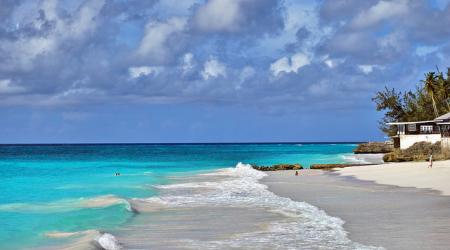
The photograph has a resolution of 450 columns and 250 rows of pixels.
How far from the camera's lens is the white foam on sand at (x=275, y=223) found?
14320mm

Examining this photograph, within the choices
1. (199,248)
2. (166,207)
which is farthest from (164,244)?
(166,207)

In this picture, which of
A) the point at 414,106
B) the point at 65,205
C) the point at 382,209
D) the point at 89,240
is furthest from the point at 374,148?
the point at 89,240

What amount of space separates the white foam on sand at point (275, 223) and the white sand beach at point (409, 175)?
25.6 ft

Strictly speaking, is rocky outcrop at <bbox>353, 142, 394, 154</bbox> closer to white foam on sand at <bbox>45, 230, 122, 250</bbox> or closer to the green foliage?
the green foliage

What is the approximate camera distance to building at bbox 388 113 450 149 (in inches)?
2190

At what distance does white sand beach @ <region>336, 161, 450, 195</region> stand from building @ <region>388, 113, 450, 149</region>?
1344cm

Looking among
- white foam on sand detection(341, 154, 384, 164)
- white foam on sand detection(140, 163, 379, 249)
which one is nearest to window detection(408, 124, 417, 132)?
white foam on sand detection(341, 154, 384, 164)

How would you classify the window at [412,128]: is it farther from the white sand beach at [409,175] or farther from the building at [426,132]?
the white sand beach at [409,175]

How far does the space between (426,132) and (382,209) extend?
50.8 meters

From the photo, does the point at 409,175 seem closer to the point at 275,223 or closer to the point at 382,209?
the point at 382,209

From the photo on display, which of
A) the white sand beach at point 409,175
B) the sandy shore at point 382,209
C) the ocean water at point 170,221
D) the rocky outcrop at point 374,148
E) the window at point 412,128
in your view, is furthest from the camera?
the rocky outcrop at point 374,148

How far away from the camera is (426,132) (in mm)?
67312

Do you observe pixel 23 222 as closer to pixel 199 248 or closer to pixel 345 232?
pixel 199 248

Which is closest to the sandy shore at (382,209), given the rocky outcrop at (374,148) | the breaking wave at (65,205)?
the breaking wave at (65,205)
